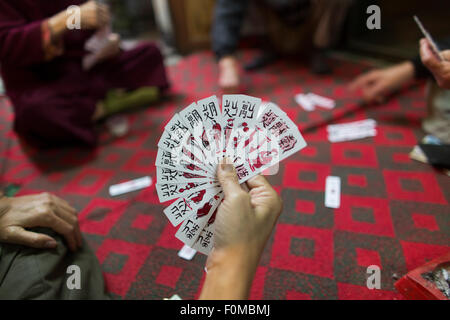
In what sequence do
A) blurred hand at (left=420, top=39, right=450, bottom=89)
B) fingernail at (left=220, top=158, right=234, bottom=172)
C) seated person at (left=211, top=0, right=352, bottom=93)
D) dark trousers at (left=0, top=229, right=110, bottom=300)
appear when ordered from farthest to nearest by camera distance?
seated person at (left=211, top=0, right=352, bottom=93), blurred hand at (left=420, top=39, right=450, bottom=89), dark trousers at (left=0, top=229, right=110, bottom=300), fingernail at (left=220, top=158, right=234, bottom=172)

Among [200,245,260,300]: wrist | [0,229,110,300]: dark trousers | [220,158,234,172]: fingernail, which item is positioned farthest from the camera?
[0,229,110,300]: dark trousers

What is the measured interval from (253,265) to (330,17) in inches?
85.3

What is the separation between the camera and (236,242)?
51 cm

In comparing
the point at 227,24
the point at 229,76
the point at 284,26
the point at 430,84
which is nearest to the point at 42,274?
the point at 229,76

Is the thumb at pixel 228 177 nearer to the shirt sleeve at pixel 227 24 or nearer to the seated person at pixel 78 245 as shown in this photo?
the seated person at pixel 78 245

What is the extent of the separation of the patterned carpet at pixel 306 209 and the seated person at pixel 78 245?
0.17 meters

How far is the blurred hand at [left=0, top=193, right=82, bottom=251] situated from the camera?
74 cm

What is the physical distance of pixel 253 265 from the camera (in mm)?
516

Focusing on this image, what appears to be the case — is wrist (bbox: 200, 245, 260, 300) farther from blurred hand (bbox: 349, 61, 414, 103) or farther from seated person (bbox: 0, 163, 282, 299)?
blurred hand (bbox: 349, 61, 414, 103)

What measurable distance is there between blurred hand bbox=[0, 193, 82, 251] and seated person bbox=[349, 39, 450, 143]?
122 centimetres

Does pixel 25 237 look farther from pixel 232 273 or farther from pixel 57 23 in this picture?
pixel 57 23

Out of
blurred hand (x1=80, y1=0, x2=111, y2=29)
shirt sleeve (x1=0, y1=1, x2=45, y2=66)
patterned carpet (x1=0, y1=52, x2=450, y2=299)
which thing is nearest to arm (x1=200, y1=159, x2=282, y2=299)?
patterned carpet (x1=0, y1=52, x2=450, y2=299)

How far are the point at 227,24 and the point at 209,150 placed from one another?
1688 mm
